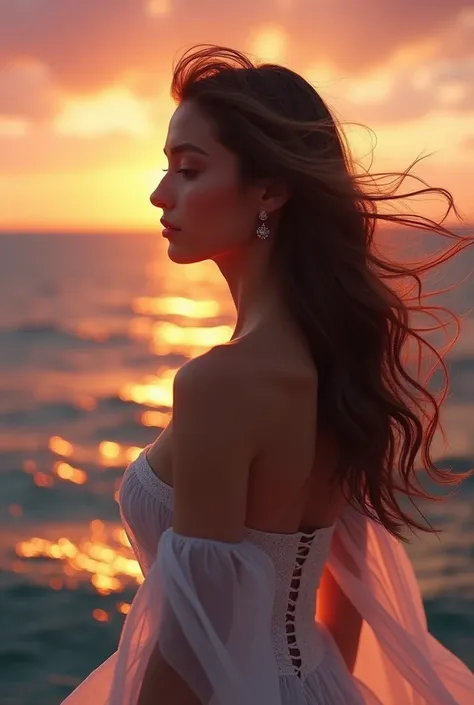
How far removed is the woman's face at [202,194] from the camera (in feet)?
6.96

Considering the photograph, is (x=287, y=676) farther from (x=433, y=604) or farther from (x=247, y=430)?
(x=433, y=604)

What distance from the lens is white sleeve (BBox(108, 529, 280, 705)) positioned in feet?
6.10

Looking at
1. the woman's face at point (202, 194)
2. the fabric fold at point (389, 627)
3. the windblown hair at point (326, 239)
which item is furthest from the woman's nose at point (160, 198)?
the fabric fold at point (389, 627)

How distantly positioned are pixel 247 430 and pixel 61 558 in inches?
311

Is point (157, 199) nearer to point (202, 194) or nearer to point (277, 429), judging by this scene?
point (202, 194)

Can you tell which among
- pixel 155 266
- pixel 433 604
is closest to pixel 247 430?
pixel 433 604

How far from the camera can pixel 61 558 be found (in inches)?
366

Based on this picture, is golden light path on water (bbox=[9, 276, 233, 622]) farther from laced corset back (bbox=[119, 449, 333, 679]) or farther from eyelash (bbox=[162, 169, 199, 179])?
eyelash (bbox=[162, 169, 199, 179])

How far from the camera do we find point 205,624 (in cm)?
186

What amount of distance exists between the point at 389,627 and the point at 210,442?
3.14 ft

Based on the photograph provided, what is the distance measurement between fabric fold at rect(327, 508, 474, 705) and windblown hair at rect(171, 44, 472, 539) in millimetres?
284

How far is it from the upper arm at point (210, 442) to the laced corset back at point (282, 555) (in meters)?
0.21

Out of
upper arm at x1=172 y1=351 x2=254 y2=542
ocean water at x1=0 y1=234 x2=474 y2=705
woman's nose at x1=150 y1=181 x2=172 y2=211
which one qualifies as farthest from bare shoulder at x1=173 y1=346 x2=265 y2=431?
ocean water at x1=0 y1=234 x2=474 y2=705

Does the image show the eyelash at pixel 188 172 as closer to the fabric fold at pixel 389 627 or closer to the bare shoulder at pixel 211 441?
the bare shoulder at pixel 211 441
